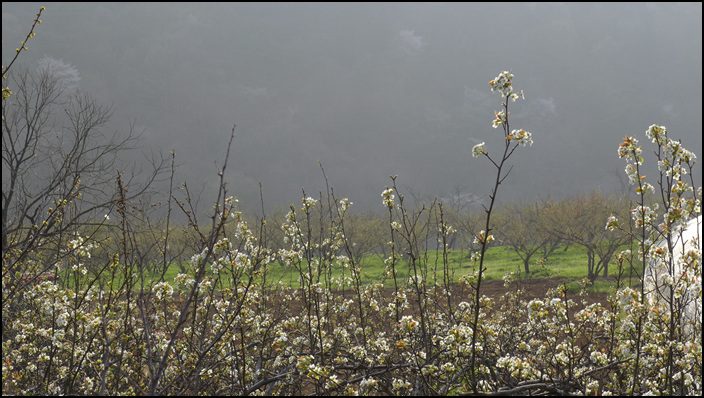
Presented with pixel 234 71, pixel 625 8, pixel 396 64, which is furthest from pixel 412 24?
pixel 625 8

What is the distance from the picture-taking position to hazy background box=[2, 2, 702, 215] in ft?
446

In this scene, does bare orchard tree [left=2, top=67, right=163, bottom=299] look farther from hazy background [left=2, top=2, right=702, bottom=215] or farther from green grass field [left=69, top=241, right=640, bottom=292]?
hazy background [left=2, top=2, right=702, bottom=215]

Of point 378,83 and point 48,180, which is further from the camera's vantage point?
point 378,83

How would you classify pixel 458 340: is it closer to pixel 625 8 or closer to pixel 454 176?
pixel 454 176

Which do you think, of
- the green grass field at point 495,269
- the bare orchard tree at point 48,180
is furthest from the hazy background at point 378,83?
the bare orchard tree at point 48,180

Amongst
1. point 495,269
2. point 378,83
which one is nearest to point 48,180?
point 495,269

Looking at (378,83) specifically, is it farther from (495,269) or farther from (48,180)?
(48,180)

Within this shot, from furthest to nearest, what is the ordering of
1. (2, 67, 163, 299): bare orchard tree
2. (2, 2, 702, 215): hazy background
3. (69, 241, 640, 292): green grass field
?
(2, 2, 702, 215): hazy background < (69, 241, 640, 292): green grass field < (2, 67, 163, 299): bare orchard tree

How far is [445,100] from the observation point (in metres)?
159

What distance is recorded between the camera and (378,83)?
164 meters

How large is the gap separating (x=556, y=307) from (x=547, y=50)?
187103 mm

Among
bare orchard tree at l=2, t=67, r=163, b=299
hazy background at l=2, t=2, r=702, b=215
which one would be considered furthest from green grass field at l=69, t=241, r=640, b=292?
hazy background at l=2, t=2, r=702, b=215

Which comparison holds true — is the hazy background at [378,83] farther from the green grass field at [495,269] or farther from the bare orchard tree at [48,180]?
the bare orchard tree at [48,180]

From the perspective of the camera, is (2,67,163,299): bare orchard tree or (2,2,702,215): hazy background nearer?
(2,67,163,299): bare orchard tree
